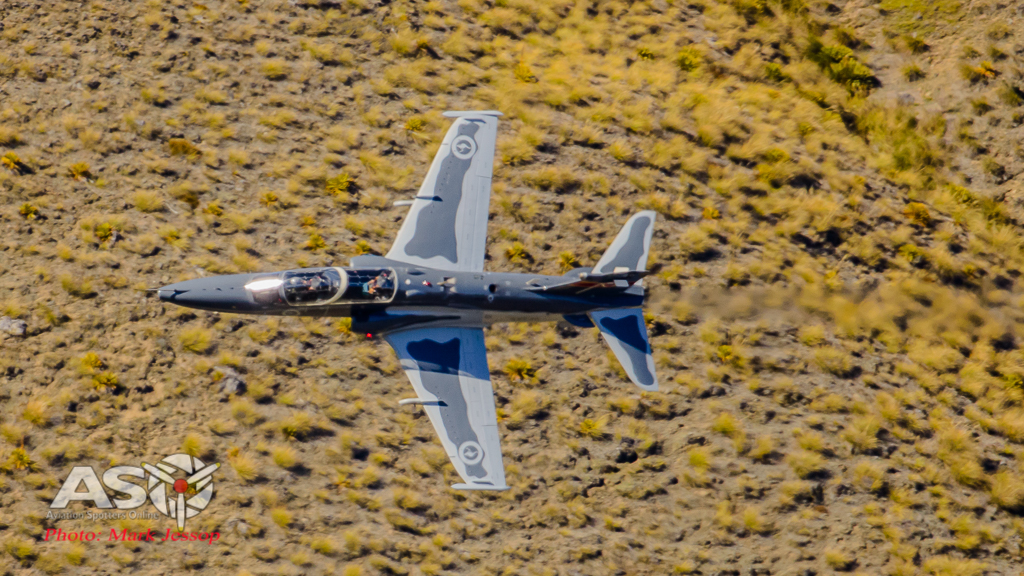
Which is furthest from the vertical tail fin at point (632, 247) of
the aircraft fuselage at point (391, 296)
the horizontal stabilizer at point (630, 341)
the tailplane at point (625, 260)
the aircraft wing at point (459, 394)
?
the aircraft wing at point (459, 394)

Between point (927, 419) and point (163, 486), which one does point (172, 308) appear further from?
point (927, 419)

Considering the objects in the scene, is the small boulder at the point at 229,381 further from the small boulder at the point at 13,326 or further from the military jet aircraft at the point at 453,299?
the small boulder at the point at 13,326

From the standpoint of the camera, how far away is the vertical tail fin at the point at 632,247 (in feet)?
54.5

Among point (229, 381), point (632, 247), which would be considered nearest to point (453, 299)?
point (632, 247)

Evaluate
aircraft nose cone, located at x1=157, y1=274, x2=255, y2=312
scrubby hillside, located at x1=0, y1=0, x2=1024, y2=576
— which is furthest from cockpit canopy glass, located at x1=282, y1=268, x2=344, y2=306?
scrubby hillside, located at x1=0, y1=0, x2=1024, y2=576

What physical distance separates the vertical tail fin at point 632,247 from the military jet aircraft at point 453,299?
23 millimetres

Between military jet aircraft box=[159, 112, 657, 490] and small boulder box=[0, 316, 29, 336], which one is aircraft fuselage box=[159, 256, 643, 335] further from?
small boulder box=[0, 316, 29, 336]

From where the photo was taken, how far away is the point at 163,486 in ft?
54.5

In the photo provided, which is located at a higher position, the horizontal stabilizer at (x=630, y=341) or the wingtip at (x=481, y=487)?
the horizontal stabilizer at (x=630, y=341)

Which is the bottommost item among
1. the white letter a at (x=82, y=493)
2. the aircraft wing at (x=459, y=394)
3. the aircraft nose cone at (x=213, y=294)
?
the white letter a at (x=82, y=493)

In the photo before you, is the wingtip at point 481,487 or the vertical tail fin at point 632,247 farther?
the vertical tail fin at point 632,247

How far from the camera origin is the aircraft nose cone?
15750 mm

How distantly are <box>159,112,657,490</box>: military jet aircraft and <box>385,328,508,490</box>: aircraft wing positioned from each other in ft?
0.08

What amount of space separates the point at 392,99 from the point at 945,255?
1629 cm
